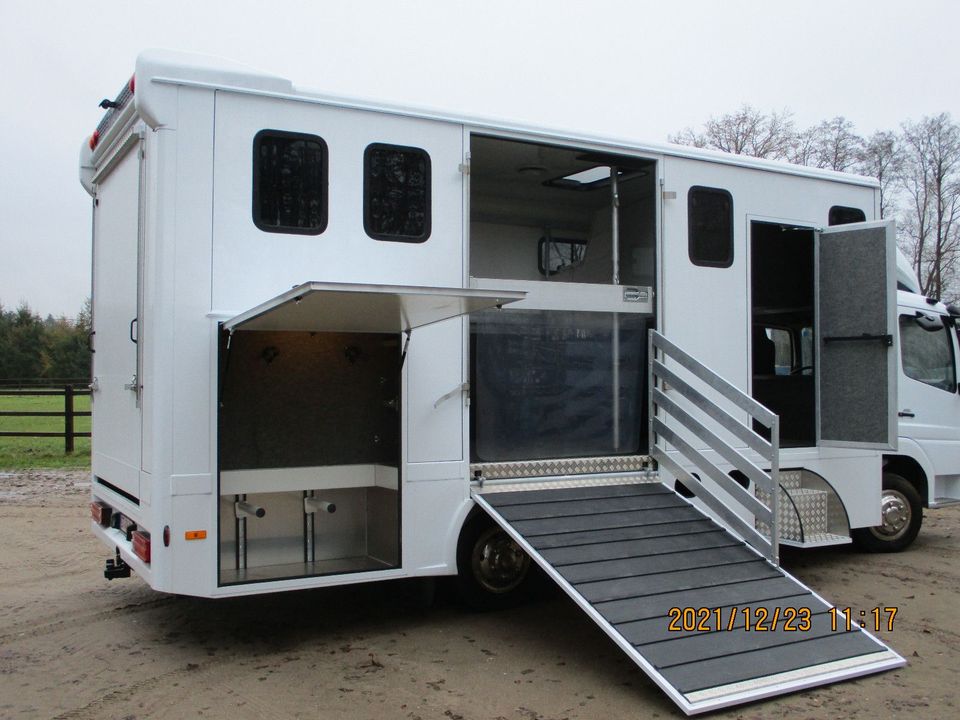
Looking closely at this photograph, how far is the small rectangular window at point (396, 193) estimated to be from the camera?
205 inches

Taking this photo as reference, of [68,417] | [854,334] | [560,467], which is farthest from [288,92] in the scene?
[68,417]

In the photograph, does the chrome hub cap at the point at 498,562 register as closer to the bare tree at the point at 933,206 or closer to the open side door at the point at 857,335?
the open side door at the point at 857,335

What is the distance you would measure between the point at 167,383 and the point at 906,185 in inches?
1084

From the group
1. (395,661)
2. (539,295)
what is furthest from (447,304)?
(395,661)

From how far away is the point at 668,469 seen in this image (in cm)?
615

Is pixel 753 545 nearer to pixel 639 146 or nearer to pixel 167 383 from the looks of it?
pixel 639 146

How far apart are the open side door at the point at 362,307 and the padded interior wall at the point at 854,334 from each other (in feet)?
10.9

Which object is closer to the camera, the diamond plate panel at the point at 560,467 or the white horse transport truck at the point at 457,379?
the white horse transport truck at the point at 457,379

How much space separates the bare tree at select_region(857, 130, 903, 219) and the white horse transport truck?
2185cm

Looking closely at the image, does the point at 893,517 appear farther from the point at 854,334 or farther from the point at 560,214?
the point at 560,214

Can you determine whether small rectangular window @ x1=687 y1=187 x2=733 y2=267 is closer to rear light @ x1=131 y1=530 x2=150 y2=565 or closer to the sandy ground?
the sandy ground

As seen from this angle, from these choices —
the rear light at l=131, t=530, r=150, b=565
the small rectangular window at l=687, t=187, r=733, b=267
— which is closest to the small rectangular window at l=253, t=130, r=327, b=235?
the rear light at l=131, t=530, r=150, b=565

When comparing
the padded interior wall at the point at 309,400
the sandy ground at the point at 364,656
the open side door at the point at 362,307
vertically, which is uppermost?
the open side door at the point at 362,307

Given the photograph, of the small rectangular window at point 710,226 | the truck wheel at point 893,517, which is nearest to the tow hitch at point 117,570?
the small rectangular window at point 710,226
